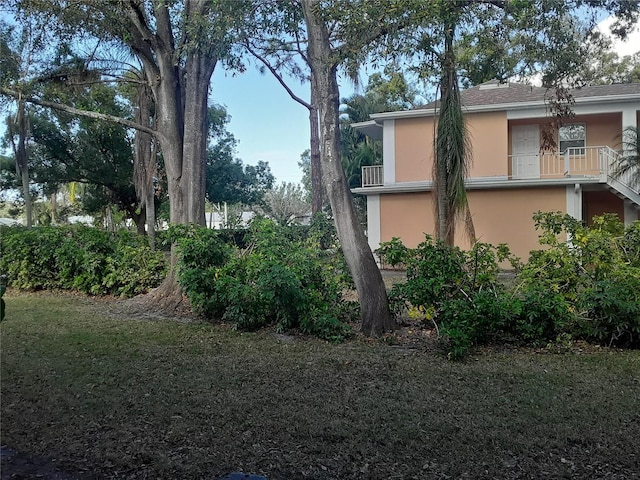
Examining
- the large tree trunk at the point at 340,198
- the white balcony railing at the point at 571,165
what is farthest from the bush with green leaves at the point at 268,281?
the white balcony railing at the point at 571,165

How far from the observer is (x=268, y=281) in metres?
6.96

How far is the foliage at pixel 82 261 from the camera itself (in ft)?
36.3

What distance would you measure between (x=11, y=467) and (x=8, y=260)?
10316mm

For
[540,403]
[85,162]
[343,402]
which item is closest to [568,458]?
[540,403]

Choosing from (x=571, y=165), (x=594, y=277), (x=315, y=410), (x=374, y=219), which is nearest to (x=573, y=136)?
(x=571, y=165)

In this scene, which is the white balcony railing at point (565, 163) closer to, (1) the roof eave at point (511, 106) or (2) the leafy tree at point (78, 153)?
(1) the roof eave at point (511, 106)

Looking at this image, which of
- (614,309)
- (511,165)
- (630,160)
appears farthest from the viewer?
(511,165)

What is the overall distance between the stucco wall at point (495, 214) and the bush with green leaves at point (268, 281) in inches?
358

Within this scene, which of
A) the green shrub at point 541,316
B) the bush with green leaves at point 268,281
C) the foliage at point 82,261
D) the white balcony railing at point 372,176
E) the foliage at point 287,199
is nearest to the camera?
the green shrub at point 541,316

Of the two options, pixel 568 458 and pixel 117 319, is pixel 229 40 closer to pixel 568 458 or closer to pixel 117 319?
pixel 117 319

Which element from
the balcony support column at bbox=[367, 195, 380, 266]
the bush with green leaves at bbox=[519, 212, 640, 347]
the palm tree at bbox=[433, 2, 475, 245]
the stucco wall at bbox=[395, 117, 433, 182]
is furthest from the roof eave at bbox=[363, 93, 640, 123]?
the bush with green leaves at bbox=[519, 212, 640, 347]

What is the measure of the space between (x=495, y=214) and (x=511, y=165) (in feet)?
6.14

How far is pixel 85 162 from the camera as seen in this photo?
22438mm

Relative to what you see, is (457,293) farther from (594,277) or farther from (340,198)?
(340,198)
